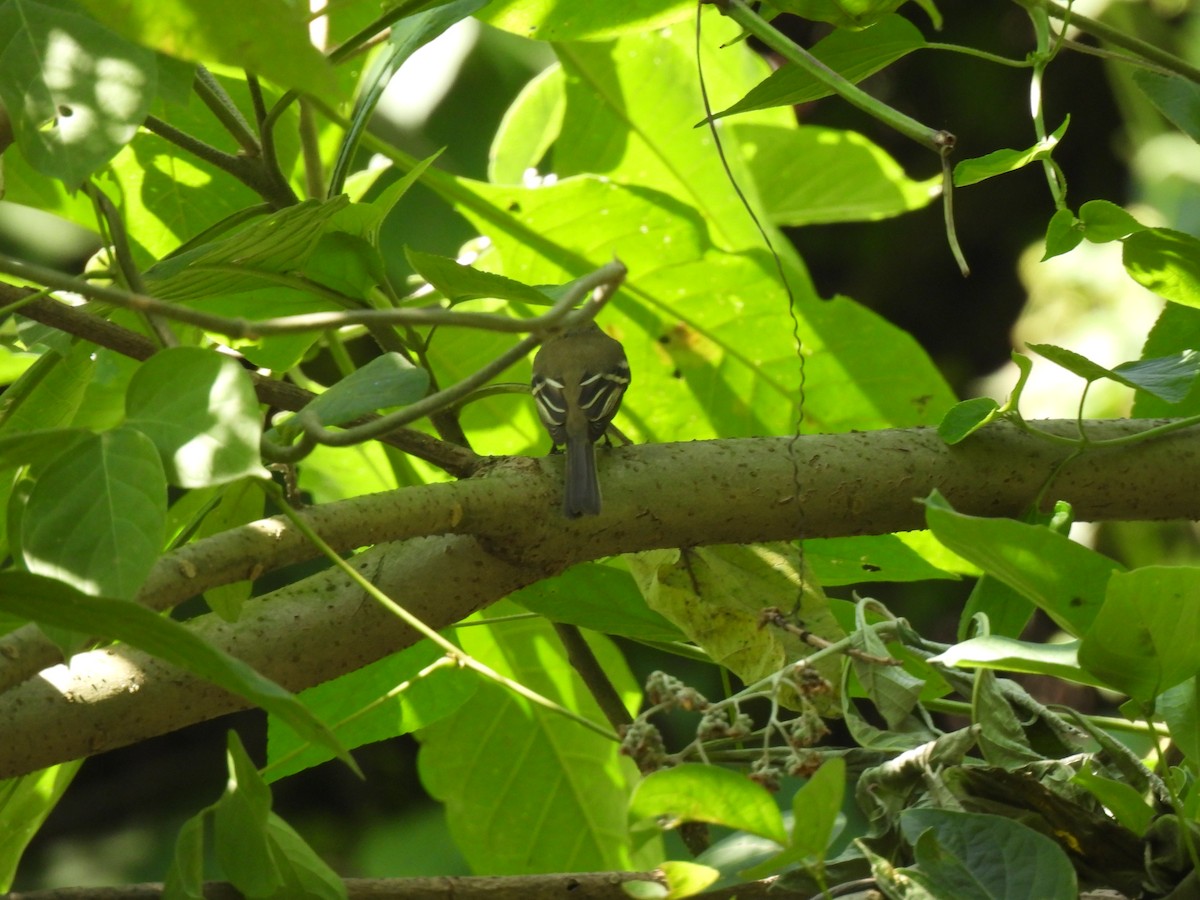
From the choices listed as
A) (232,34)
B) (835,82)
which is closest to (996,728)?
(835,82)

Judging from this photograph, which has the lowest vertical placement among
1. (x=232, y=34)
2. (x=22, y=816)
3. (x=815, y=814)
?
(x=22, y=816)

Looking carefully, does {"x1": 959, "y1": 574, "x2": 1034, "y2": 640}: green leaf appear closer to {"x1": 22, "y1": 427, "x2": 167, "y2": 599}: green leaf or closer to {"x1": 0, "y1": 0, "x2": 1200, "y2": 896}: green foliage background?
{"x1": 0, "y1": 0, "x2": 1200, "y2": 896}: green foliage background

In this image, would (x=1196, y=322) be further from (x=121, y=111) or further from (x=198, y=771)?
(x=198, y=771)

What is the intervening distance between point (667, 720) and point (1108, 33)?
2674 mm

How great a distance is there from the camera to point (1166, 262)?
113 centimetres

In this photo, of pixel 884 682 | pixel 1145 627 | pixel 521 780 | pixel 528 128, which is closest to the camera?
pixel 1145 627

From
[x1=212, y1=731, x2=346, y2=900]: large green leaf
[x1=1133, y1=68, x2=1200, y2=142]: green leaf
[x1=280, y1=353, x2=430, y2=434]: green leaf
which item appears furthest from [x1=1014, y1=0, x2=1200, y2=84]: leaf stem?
[x1=212, y1=731, x2=346, y2=900]: large green leaf

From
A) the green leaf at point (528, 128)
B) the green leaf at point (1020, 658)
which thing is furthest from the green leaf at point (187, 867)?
the green leaf at point (528, 128)

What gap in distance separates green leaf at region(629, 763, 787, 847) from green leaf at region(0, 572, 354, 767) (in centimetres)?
17

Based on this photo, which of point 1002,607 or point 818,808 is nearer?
point 818,808

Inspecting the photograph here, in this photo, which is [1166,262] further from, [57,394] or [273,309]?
[57,394]

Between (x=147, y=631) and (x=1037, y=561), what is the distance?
1.85 feet

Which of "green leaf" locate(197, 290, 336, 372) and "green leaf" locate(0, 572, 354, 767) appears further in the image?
"green leaf" locate(197, 290, 336, 372)

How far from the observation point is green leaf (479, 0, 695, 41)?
1409 millimetres
